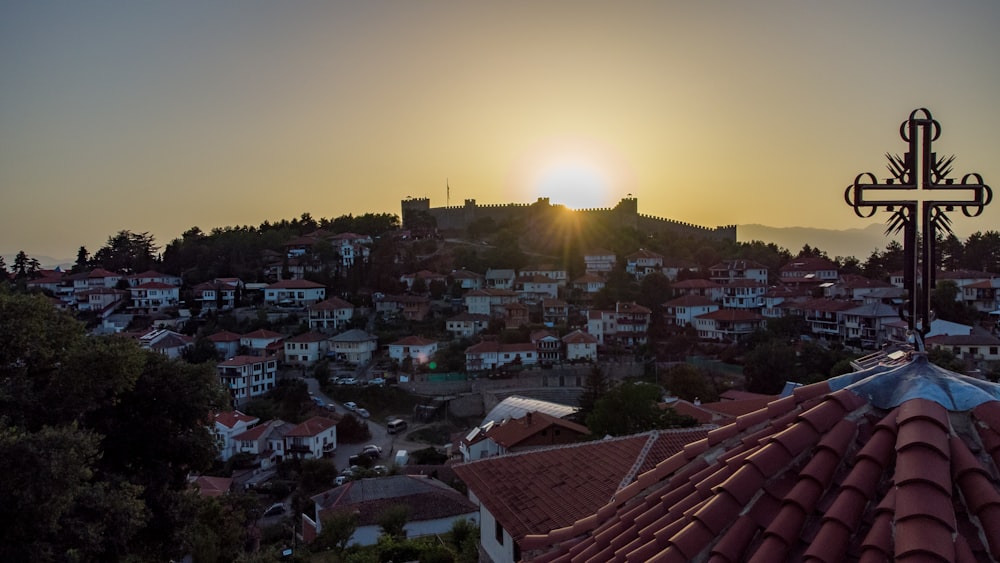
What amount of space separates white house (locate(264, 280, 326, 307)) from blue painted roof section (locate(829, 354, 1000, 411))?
5038 centimetres

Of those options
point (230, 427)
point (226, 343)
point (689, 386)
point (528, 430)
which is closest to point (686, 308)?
point (689, 386)

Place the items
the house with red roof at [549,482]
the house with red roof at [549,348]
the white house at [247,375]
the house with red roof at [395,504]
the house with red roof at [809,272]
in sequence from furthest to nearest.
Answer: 1. the house with red roof at [809,272]
2. the house with red roof at [549,348]
3. the white house at [247,375]
4. the house with red roof at [395,504]
5. the house with red roof at [549,482]

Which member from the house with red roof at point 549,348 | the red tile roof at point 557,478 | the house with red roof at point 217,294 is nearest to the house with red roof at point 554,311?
the house with red roof at point 549,348

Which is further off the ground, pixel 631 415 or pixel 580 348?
pixel 631 415

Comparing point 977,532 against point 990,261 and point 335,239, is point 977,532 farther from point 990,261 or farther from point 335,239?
point 335,239

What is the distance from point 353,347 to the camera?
132 ft

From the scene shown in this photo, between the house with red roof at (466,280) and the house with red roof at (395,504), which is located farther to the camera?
the house with red roof at (466,280)

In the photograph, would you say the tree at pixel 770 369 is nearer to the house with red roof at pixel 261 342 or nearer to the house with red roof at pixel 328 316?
the house with red roof at pixel 328 316

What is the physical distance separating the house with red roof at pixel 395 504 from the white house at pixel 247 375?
54.7 ft

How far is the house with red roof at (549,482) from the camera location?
746 cm

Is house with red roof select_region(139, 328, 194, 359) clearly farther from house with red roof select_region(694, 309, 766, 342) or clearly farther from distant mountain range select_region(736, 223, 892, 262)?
distant mountain range select_region(736, 223, 892, 262)

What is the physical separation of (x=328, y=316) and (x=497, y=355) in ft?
47.8

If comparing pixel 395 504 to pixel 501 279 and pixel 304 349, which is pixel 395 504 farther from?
pixel 501 279

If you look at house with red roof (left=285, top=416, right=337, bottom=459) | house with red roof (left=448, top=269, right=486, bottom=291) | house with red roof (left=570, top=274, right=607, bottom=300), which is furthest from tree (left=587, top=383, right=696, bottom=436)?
house with red roof (left=448, top=269, right=486, bottom=291)
